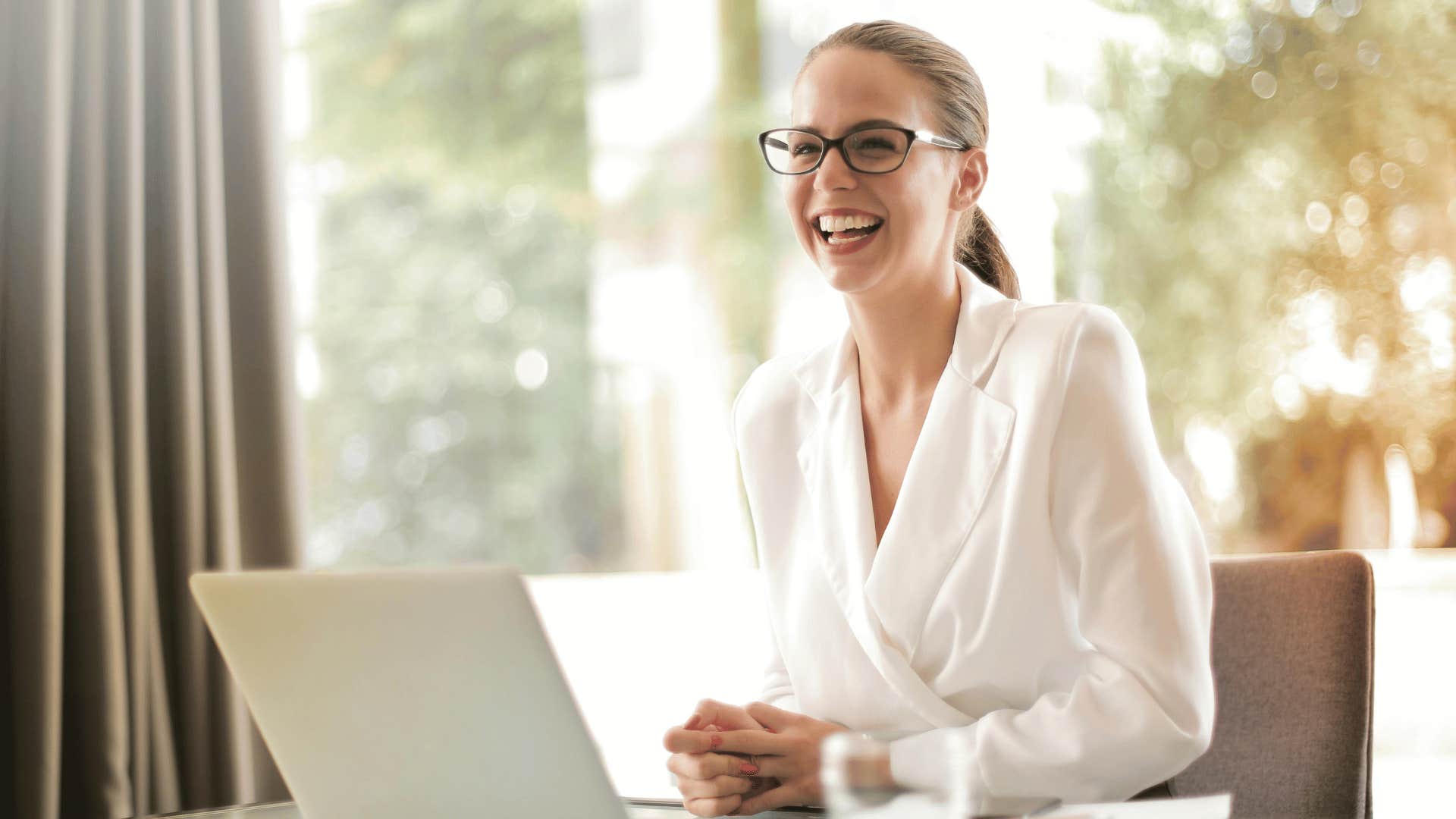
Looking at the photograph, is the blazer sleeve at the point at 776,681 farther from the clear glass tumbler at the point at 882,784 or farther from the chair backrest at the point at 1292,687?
the clear glass tumbler at the point at 882,784

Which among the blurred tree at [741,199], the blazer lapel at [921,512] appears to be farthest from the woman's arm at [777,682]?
the blurred tree at [741,199]

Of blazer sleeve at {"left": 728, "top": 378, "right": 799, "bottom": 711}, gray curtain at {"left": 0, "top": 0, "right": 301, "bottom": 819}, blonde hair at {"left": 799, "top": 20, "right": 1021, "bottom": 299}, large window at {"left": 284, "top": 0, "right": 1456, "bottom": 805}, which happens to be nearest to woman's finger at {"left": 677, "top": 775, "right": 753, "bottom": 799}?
blazer sleeve at {"left": 728, "top": 378, "right": 799, "bottom": 711}

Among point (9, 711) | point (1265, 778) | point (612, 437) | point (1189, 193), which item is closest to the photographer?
point (1265, 778)

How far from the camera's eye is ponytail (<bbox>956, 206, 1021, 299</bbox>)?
172 centimetres

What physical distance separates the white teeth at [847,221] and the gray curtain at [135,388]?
3.95 feet

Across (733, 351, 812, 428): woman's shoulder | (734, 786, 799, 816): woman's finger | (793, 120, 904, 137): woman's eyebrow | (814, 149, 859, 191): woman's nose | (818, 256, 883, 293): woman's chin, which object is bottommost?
(734, 786, 799, 816): woman's finger

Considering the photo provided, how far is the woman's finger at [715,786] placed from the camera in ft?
3.98

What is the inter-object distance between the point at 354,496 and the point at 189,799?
1.43 metres

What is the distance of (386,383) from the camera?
3.51 metres

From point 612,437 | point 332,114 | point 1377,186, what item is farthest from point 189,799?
point 1377,186

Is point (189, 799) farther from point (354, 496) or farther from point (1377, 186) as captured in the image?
point (1377, 186)

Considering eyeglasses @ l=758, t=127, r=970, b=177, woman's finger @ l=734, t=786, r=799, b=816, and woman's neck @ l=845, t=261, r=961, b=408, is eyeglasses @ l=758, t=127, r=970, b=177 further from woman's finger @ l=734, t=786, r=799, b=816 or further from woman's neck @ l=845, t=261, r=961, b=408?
woman's finger @ l=734, t=786, r=799, b=816

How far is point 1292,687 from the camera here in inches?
55.1

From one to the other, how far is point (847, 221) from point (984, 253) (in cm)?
32
